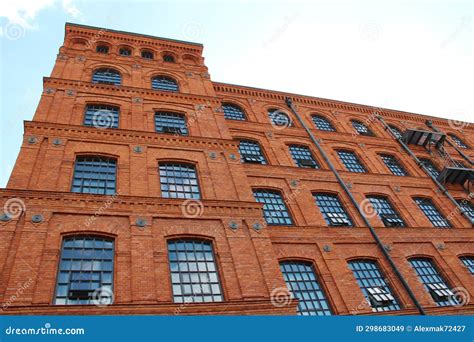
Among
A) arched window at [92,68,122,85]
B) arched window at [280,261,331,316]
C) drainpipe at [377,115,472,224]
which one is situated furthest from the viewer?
drainpipe at [377,115,472,224]

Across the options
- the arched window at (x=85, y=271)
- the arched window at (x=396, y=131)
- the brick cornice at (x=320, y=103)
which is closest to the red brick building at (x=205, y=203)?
the arched window at (x=85, y=271)

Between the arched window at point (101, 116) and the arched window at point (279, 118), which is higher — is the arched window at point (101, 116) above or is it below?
below

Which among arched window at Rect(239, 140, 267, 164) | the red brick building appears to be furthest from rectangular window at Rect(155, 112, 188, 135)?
arched window at Rect(239, 140, 267, 164)

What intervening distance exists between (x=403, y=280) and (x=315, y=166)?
7.17 meters

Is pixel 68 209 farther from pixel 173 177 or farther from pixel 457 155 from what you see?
pixel 457 155

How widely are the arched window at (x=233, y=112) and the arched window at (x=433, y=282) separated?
11502 millimetres

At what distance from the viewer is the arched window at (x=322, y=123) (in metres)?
23.3

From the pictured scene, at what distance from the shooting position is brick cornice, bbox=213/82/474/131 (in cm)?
2298

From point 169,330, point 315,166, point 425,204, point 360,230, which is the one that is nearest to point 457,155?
point 425,204

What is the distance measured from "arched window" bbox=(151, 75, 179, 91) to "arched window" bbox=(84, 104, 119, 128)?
3217 millimetres

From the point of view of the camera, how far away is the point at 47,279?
29.7 feet

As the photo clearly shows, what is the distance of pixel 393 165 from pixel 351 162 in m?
3.13

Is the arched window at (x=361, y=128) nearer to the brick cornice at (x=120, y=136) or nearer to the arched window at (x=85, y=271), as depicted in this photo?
the brick cornice at (x=120, y=136)

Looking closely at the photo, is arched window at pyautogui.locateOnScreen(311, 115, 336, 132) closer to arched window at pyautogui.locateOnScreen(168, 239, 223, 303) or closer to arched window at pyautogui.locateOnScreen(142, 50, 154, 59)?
arched window at pyautogui.locateOnScreen(142, 50, 154, 59)
